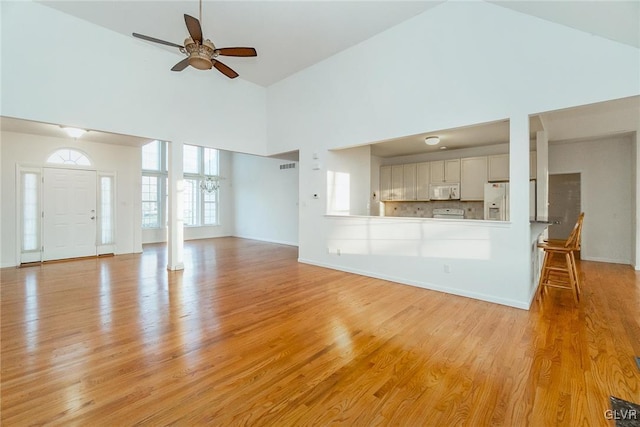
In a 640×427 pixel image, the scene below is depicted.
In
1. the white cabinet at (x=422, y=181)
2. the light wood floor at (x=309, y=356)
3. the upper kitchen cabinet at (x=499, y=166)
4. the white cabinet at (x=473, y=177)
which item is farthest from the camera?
the white cabinet at (x=422, y=181)

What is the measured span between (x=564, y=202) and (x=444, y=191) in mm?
2979

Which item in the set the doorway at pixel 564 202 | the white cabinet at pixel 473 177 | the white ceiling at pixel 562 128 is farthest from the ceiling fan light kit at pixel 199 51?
the doorway at pixel 564 202

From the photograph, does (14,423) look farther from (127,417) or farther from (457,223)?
(457,223)

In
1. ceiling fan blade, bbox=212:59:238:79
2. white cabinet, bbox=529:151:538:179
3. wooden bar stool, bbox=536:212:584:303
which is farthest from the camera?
white cabinet, bbox=529:151:538:179

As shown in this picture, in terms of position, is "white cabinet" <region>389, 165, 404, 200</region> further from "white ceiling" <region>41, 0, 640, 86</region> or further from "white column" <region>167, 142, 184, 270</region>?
"white column" <region>167, 142, 184, 270</region>

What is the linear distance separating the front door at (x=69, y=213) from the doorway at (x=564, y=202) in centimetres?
1109

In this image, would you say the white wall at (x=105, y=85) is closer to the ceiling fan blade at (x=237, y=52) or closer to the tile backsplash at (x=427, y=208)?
the ceiling fan blade at (x=237, y=52)

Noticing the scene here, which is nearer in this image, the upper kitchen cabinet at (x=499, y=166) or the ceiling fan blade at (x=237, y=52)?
the ceiling fan blade at (x=237, y=52)

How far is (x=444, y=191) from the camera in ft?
22.1

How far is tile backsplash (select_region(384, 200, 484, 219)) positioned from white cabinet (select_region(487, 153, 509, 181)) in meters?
0.75

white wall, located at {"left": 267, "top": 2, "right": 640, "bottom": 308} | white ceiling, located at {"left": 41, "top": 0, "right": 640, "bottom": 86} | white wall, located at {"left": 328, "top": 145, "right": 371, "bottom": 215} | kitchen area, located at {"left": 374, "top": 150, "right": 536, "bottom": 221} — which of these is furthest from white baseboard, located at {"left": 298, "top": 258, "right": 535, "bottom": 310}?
white ceiling, located at {"left": 41, "top": 0, "right": 640, "bottom": 86}

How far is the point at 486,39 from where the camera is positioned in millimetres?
3488

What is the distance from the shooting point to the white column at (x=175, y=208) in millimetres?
5203

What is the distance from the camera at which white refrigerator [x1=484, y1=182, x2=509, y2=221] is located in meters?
5.49
